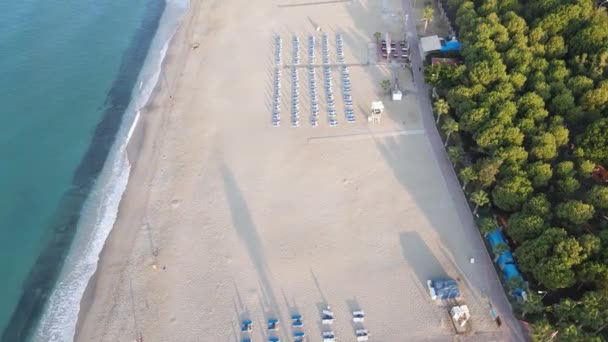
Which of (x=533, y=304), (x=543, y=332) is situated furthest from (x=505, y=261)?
(x=543, y=332)

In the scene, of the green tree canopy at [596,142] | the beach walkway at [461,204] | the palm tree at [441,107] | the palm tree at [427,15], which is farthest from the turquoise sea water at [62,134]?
the green tree canopy at [596,142]

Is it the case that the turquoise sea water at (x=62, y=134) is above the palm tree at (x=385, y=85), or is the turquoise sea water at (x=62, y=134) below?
below

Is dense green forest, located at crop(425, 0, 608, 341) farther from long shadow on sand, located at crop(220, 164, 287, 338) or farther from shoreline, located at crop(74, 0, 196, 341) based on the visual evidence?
shoreline, located at crop(74, 0, 196, 341)

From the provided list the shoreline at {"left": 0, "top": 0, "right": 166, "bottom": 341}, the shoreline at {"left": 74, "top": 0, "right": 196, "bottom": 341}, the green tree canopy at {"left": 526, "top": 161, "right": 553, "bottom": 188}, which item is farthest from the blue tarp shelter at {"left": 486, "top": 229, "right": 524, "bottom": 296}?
the shoreline at {"left": 0, "top": 0, "right": 166, "bottom": 341}

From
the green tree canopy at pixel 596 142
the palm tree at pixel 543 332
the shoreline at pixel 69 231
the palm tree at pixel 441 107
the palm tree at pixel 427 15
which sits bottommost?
the shoreline at pixel 69 231

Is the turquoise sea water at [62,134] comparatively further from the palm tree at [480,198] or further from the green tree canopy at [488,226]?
the green tree canopy at [488,226]

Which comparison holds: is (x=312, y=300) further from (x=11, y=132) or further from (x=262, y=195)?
(x=11, y=132)

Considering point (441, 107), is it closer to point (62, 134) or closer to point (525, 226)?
point (525, 226)
